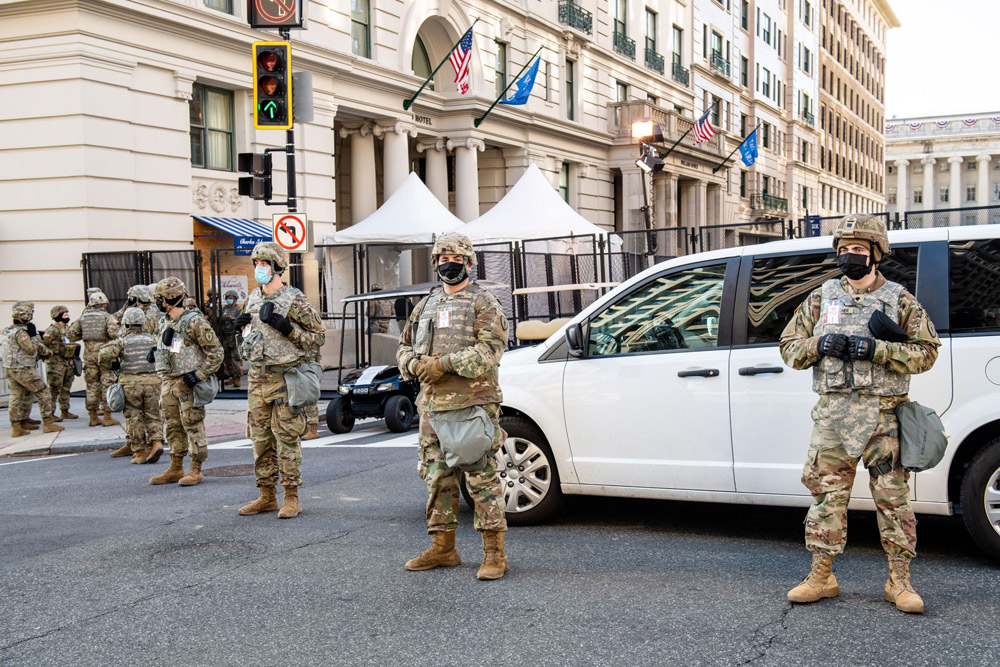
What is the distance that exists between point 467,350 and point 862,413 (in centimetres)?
210

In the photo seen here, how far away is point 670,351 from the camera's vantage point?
6.19m

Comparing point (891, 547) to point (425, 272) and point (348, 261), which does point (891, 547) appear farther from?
point (425, 272)

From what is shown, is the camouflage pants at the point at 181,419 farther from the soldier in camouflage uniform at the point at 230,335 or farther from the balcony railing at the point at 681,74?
the balcony railing at the point at 681,74

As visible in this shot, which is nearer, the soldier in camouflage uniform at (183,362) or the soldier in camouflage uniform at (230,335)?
the soldier in camouflage uniform at (183,362)

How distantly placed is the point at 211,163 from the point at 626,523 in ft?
52.2

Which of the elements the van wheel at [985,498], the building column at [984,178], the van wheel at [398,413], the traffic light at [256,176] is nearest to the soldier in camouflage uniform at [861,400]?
the van wheel at [985,498]

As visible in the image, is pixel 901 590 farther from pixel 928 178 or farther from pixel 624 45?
pixel 928 178

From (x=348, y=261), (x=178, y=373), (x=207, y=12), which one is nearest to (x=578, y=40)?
(x=348, y=261)

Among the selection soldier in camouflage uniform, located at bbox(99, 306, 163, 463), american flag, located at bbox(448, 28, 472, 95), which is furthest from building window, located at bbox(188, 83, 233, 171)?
soldier in camouflage uniform, located at bbox(99, 306, 163, 463)

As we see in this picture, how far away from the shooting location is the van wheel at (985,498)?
531cm

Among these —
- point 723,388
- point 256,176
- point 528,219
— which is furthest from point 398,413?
point 528,219

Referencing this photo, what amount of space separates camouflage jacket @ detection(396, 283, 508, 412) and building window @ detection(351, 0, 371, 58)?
19.7 m

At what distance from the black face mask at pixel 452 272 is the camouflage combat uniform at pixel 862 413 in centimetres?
192

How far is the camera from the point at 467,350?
5.48 m
